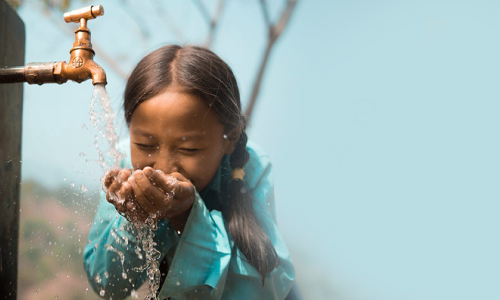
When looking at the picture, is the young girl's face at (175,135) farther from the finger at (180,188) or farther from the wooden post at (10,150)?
the wooden post at (10,150)

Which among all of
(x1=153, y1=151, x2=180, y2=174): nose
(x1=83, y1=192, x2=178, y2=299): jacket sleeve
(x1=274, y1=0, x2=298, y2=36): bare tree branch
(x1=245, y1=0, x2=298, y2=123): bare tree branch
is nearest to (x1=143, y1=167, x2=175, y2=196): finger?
(x1=153, y1=151, x2=180, y2=174): nose

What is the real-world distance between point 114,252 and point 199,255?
0.22m

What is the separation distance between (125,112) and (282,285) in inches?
22.7

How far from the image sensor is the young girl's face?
90 cm

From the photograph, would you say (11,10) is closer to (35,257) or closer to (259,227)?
(35,257)

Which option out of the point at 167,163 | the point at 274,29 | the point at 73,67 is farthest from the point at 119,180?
the point at 274,29

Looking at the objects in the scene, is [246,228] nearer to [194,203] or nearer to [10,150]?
[194,203]

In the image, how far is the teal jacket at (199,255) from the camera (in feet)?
Result: 3.04

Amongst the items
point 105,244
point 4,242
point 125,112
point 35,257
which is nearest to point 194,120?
point 125,112

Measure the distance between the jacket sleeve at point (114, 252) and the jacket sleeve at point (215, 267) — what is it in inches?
3.6

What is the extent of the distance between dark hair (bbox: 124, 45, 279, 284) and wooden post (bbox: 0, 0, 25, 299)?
26 centimetres

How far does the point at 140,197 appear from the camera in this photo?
75 centimetres

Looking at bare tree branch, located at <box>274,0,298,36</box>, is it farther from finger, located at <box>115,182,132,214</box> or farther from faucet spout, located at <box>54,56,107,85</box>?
finger, located at <box>115,182,132,214</box>

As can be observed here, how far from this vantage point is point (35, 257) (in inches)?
48.1
